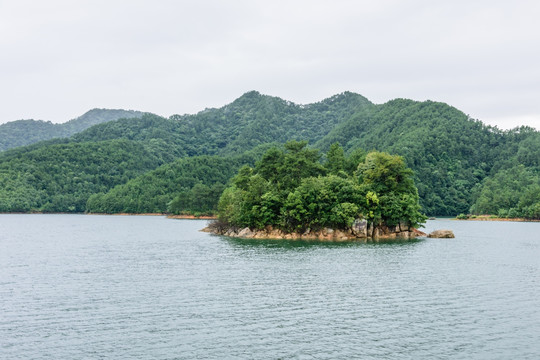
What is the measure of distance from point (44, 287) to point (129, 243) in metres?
51.3

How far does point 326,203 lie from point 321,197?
5.82ft

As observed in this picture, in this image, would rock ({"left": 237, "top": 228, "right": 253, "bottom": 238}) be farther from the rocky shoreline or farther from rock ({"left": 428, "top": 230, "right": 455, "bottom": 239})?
rock ({"left": 428, "top": 230, "right": 455, "bottom": 239})

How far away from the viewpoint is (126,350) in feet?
98.3

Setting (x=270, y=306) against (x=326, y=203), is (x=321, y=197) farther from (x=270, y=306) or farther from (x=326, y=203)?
(x=270, y=306)

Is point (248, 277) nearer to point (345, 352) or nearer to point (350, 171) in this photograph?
point (345, 352)

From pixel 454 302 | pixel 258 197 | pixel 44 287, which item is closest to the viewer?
pixel 454 302

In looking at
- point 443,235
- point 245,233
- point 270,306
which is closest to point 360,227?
point 443,235

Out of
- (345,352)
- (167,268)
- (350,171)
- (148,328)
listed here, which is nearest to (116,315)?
(148,328)

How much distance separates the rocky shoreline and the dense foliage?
3.90 ft

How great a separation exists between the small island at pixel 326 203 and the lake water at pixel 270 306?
94.3ft

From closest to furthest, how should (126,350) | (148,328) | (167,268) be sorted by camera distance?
(126,350) < (148,328) < (167,268)

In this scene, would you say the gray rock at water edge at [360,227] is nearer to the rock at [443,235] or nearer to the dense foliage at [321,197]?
the dense foliage at [321,197]

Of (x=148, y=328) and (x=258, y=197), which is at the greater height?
(x=258, y=197)

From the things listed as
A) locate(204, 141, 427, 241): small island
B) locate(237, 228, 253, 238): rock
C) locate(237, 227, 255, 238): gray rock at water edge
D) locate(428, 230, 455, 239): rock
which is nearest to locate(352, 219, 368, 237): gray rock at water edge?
locate(204, 141, 427, 241): small island
